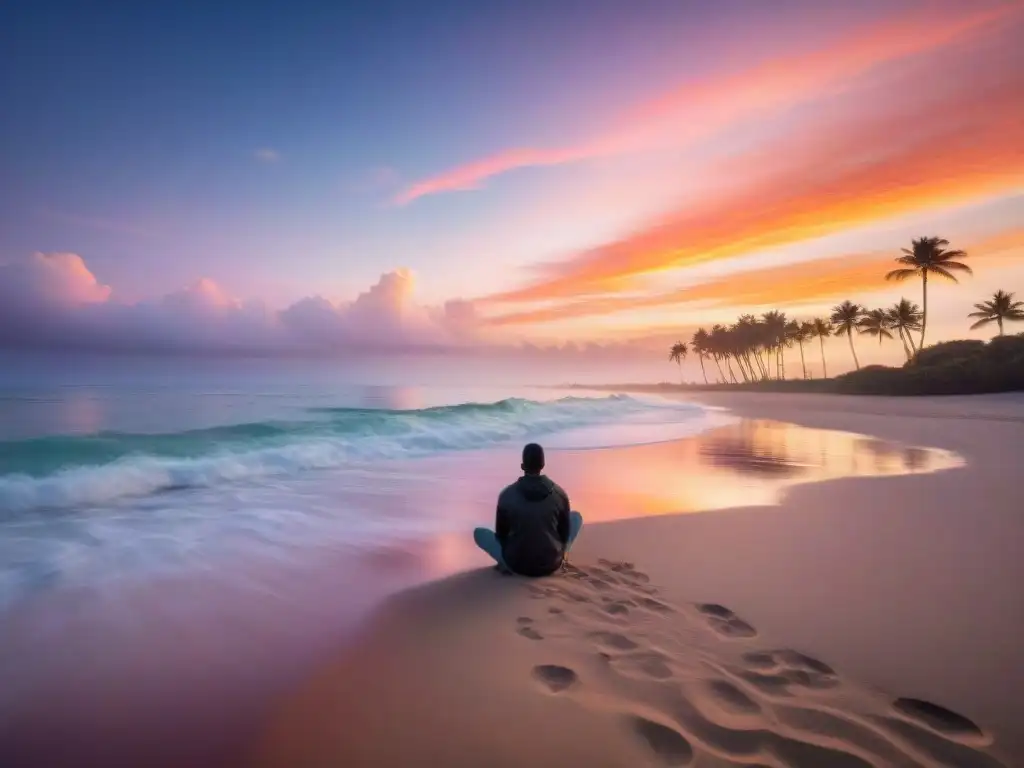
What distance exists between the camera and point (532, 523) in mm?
5074

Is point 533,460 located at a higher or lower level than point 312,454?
higher

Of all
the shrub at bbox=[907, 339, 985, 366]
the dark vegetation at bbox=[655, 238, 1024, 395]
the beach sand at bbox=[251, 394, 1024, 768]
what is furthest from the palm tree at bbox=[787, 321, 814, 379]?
the beach sand at bbox=[251, 394, 1024, 768]

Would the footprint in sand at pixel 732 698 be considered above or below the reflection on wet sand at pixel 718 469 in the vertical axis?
above

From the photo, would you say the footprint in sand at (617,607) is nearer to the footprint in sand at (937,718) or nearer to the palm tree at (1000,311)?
the footprint in sand at (937,718)

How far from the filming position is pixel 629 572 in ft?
17.1

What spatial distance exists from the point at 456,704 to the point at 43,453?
56.4 feet

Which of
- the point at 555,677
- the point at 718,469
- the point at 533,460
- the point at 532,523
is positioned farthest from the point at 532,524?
the point at 718,469

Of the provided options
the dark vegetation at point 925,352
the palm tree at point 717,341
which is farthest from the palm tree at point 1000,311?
the palm tree at point 717,341

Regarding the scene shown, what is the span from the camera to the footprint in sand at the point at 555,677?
3.21 metres

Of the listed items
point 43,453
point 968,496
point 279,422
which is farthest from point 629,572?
Answer: point 279,422

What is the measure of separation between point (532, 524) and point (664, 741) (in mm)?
2517

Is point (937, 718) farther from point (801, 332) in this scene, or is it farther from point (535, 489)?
point (801, 332)

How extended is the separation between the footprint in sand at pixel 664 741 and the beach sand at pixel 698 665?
10mm

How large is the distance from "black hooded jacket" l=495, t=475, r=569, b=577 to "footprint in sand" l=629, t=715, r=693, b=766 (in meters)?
2.24
